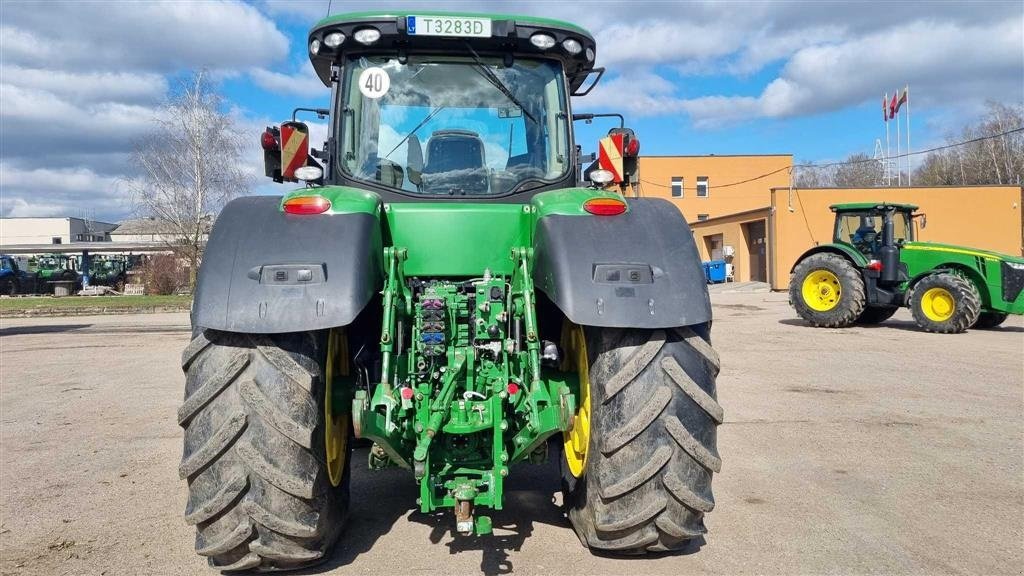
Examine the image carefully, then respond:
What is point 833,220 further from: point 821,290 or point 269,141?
point 269,141

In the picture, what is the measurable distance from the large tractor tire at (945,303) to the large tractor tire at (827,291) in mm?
994

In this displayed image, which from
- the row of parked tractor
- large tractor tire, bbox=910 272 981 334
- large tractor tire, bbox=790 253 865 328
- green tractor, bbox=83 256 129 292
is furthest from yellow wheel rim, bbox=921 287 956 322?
the row of parked tractor

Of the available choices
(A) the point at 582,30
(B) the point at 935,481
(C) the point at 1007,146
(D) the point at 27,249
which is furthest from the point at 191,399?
(D) the point at 27,249

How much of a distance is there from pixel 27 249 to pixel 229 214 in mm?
66513

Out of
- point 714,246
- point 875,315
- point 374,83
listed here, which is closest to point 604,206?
point 374,83

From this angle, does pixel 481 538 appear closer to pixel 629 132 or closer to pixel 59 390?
pixel 629 132

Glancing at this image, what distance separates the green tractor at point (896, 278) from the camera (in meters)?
13.5

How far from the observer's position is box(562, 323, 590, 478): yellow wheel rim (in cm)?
346

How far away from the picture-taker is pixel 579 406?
3.61 m

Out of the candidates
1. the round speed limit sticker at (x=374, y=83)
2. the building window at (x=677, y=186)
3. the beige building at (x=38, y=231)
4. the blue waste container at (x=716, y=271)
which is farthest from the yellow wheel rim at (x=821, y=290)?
the beige building at (x=38, y=231)

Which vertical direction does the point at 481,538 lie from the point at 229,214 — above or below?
below

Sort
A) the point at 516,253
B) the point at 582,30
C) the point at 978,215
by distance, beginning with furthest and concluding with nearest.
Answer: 1. the point at 978,215
2. the point at 582,30
3. the point at 516,253

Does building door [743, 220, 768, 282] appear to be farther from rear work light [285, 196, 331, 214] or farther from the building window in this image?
rear work light [285, 196, 331, 214]

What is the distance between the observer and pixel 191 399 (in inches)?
119
